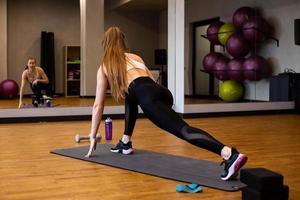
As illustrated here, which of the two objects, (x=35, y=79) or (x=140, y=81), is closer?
(x=140, y=81)

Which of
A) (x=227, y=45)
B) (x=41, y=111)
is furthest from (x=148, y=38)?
(x=41, y=111)

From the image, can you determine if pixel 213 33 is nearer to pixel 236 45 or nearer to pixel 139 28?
pixel 236 45

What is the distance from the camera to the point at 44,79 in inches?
249

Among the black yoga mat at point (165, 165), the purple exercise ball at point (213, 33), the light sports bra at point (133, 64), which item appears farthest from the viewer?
the purple exercise ball at point (213, 33)

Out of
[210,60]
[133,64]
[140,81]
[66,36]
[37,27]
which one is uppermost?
[37,27]

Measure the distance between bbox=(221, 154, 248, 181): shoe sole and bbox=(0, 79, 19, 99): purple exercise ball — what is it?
4175 millimetres

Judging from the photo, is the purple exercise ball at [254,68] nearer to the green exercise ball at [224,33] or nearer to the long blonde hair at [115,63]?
the green exercise ball at [224,33]

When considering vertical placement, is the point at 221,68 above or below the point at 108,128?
above

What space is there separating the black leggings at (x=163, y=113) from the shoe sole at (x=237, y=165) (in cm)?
12

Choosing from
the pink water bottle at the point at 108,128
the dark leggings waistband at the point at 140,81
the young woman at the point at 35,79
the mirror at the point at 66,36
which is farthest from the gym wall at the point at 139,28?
the dark leggings waistband at the point at 140,81

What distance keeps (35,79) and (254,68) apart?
3.79 meters

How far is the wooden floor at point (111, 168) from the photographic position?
2.57 m

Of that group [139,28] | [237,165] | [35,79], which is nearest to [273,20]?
[139,28]

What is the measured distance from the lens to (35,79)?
247 inches
